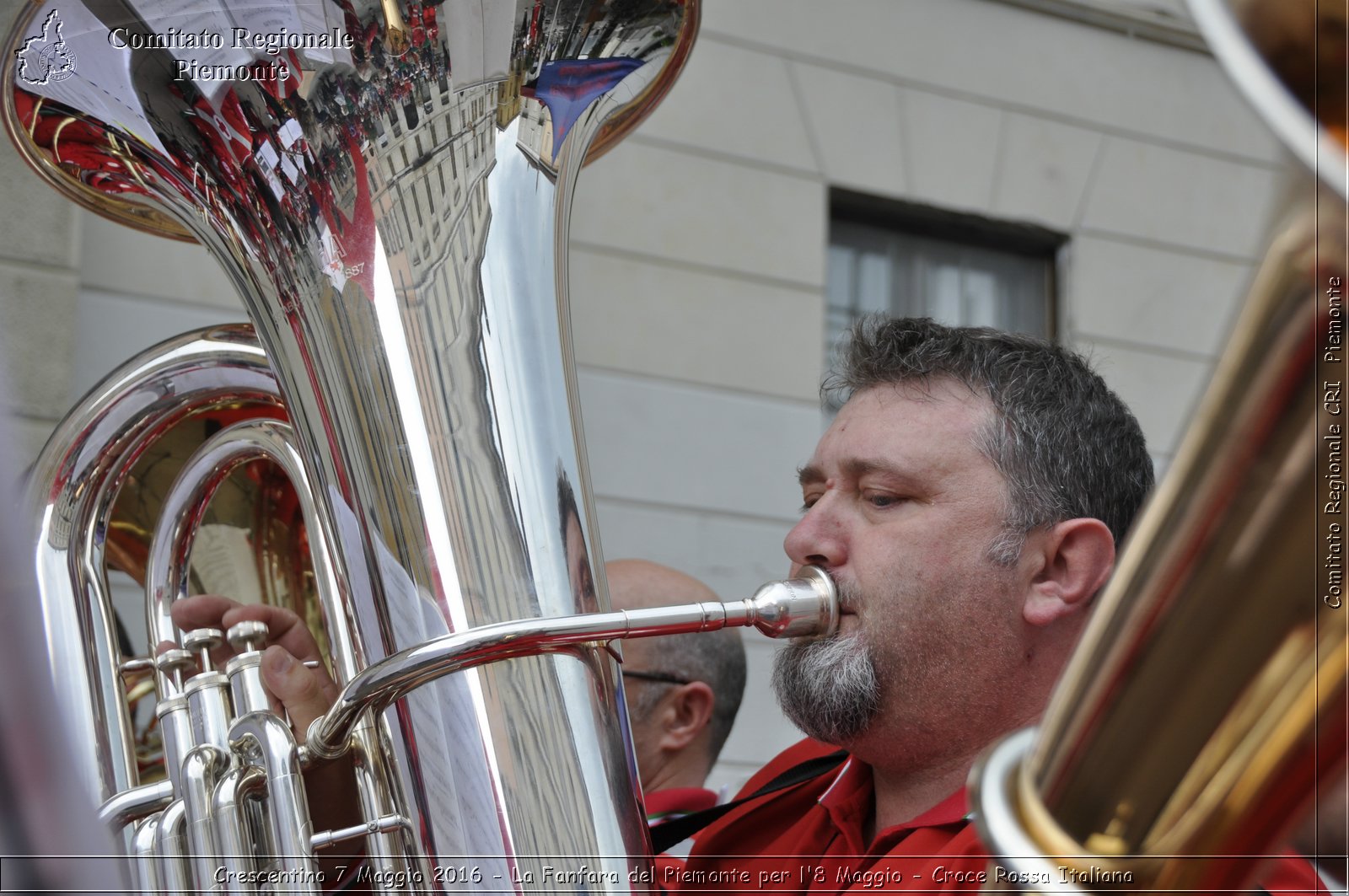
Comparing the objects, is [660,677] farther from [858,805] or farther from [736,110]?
[736,110]

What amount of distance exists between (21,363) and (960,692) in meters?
2.38

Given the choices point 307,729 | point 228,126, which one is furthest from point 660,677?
point 228,126

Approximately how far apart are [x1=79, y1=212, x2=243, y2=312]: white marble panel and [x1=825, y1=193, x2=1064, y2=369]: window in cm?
204

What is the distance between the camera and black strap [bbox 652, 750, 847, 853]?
1.72 metres

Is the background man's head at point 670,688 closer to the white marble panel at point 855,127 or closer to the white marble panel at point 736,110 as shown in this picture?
the white marble panel at point 736,110

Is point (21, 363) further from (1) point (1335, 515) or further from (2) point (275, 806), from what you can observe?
(1) point (1335, 515)

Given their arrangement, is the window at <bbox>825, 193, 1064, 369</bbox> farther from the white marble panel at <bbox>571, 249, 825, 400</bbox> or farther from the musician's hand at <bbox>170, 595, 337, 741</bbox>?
the musician's hand at <bbox>170, 595, 337, 741</bbox>

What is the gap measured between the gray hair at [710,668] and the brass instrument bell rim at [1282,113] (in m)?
2.09

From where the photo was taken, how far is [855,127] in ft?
15.6

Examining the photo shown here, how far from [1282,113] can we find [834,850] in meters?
1.29

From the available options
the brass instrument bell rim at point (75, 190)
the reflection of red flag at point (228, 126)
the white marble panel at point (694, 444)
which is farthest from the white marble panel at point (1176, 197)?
the reflection of red flag at point (228, 126)

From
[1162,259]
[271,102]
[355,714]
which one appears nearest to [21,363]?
[271,102]

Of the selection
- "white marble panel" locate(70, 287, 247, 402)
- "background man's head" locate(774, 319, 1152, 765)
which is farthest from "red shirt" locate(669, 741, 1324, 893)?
"white marble panel" locate(70, 287, 247, 402)

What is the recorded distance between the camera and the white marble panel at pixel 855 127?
15.5ft
